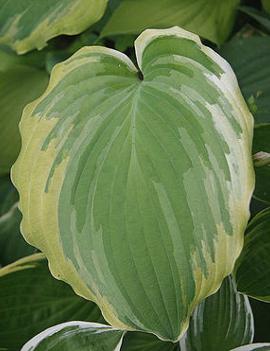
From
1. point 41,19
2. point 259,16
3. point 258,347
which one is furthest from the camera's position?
point 259,16

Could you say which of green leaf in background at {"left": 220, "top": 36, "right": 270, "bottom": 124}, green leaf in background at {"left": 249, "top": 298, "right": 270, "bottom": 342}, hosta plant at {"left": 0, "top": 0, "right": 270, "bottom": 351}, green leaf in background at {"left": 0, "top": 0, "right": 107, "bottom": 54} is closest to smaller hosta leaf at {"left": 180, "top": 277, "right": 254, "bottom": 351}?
hosta plant at {"left": 0, "top": 0, "right": 270, "bottom": 351}

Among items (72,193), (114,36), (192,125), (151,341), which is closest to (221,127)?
(192,125)

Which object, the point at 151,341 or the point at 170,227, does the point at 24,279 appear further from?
the point at 170,227

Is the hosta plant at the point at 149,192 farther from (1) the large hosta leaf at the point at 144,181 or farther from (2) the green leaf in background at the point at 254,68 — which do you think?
(2) the green leaf in background at the point at 254,68

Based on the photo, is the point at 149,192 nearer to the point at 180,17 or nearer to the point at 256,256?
the point at 256,256

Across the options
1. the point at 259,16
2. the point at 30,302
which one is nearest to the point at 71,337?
the point at 30,302

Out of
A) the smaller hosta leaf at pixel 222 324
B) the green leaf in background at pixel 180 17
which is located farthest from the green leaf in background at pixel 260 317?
the green leaf in background at pixel 180 17

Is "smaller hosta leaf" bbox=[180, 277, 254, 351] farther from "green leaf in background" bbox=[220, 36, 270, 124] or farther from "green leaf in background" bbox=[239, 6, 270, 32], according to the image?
"green leaf in background" bbox=[239, 6, 270, 32]
